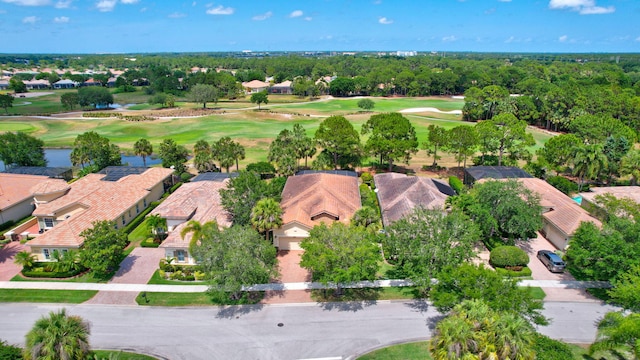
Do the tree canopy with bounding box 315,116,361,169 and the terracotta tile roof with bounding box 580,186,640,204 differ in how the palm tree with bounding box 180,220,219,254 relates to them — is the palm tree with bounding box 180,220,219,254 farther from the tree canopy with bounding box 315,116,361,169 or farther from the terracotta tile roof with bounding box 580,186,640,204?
the terracotta tile roof with bounding box 580,186,640,204

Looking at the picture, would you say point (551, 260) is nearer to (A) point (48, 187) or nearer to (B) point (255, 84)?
(A) point (48, 187)

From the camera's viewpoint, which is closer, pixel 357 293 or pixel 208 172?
pixel 357 293

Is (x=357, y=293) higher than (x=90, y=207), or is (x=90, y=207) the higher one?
(x=90, y=207)

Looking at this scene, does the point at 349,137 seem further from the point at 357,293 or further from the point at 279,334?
the point at 279,334

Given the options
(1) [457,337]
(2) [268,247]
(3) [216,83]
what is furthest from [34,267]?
(3) [216,83]

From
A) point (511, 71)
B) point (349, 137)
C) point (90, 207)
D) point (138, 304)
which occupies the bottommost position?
point (138, 304)

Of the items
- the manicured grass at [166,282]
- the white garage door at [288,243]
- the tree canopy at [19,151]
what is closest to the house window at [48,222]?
the manicured grass at [166,282]

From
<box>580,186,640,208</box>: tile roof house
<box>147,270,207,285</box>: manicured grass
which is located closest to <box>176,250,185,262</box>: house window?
<box>147,270,207,285</box>: manicured grass
